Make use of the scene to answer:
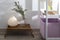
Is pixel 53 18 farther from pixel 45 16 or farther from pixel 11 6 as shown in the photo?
pixel 11 6

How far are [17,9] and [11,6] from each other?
1.13 ft

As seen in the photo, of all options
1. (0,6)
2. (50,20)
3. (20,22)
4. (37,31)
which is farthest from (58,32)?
(0,6)

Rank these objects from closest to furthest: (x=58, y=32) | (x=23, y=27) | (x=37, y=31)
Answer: (x=58, y=32) → (x=23, y=27) → (x=37, y=31)

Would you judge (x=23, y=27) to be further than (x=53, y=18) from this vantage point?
Yes

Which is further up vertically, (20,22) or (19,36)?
(20,22)

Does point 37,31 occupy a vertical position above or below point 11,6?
below

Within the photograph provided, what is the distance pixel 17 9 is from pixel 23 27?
650 millimetres

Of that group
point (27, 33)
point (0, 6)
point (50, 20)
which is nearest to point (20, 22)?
point (27, 33)

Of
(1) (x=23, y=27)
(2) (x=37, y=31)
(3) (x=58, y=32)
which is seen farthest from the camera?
(2) (x=37, y=31)

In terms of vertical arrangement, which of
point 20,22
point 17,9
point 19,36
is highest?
point 17,9

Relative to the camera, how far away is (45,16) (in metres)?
4.36

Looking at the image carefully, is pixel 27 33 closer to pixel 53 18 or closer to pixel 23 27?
pixel 23 27

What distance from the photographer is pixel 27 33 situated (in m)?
5.00

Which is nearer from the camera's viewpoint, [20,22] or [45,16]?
[45,16]
